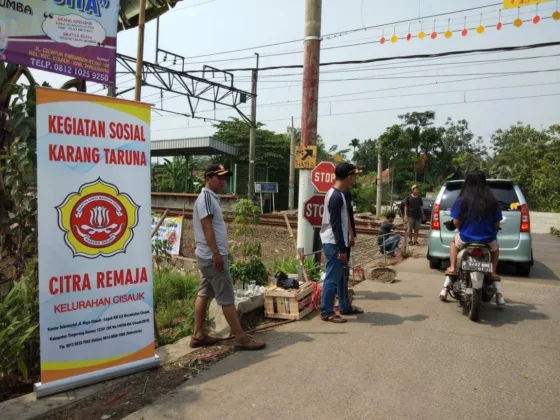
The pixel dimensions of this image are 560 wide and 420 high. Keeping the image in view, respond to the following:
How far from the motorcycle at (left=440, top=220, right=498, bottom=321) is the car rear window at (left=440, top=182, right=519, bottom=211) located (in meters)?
2.34

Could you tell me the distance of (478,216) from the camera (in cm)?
531

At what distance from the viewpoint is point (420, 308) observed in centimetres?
575

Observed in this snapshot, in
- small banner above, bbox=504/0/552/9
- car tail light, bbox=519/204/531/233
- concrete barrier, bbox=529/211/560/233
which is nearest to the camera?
car tail light, bbox=519/204/531/233

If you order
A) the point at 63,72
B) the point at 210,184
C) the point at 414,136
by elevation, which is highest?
the point at 414,136

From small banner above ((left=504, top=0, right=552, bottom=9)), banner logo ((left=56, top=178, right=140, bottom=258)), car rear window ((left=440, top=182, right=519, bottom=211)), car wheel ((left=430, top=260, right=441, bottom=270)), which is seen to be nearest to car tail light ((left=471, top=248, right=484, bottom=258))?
car rear window ((left=440, top=182, right=519, bottom=211))

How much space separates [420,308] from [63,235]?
4.27 metres

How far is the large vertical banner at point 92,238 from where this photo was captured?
335 cm

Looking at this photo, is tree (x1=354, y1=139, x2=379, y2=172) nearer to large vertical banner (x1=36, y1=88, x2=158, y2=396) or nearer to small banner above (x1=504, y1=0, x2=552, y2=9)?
small banner above (x1=504, y1=0, x2=552, y2=9)

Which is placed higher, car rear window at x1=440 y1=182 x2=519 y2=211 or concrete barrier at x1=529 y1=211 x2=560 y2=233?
car rear window at x1=440 y1=182 x2=519 y2=211

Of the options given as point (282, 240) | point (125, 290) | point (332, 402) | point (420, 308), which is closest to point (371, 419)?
point (332, 402)

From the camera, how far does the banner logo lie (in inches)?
136

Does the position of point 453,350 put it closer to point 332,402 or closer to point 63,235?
point 332,402

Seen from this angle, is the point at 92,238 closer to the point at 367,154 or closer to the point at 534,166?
the point at 534,166

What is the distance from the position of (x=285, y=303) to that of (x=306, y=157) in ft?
7.67
